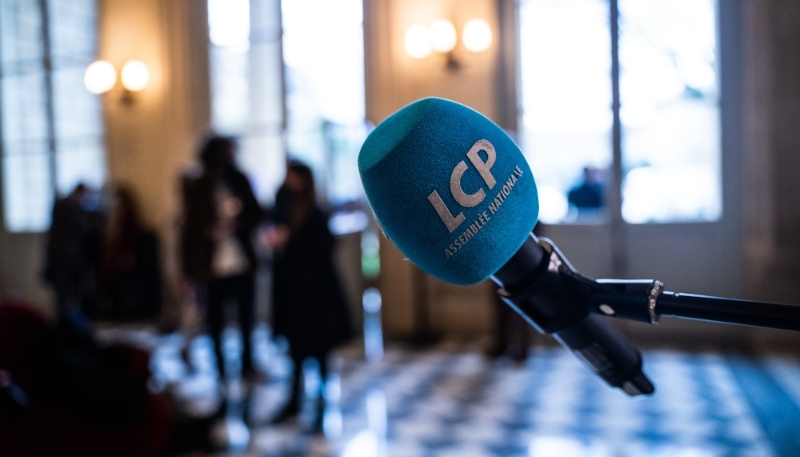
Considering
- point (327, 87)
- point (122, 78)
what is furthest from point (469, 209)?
point (122, 78)

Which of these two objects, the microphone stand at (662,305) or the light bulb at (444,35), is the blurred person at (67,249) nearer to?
the light bulb at (444,35)

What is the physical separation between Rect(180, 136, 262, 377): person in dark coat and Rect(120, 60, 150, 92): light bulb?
11.5 ft

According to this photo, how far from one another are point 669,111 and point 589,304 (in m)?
5.08

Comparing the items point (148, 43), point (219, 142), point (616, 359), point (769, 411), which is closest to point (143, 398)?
point (219, 142)

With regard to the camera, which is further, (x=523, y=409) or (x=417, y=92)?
(x=417, y=92)

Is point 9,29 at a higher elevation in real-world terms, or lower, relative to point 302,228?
higher

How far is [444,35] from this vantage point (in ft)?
17.1

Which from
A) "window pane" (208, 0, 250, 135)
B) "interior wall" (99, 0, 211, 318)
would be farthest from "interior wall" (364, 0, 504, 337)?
"interior wall" (99, 0, 211, 318)

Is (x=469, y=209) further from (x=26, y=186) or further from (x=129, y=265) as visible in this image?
(x=26, y=186)

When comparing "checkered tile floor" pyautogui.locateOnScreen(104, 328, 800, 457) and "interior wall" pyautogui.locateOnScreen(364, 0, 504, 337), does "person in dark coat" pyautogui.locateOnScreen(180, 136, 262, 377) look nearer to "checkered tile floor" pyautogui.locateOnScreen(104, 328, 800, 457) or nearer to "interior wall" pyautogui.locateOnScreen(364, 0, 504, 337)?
"checkered tile floor" pyautogui.locateOnScreen(104, 328, 800, 457)

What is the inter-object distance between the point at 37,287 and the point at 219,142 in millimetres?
5840

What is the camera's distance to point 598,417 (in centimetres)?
339

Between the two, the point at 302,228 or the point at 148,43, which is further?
the point at 148,43

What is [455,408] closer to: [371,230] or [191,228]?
[191,228]
